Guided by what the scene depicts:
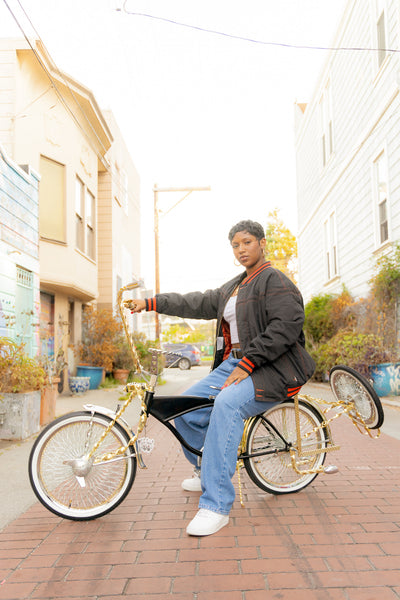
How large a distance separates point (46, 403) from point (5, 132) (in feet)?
20.8

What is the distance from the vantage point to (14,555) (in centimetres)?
291

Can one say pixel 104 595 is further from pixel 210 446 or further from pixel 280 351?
pixel 280 351

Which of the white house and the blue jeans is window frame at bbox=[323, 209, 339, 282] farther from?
the blue jeans

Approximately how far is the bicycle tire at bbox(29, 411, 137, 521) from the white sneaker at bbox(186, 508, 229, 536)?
1.88 ft

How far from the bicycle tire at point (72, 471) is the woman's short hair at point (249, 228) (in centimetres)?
157

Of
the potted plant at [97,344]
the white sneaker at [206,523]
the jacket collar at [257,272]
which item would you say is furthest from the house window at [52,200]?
the white sneaker at [206,523]

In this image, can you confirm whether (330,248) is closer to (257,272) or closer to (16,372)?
(16,372)

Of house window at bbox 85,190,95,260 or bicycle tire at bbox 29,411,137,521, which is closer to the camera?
bicycle tire at bbox 29,411,137,521

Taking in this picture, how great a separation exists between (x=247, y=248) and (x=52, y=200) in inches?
354

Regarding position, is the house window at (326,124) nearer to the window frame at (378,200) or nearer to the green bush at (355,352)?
the window frame at (378,200)

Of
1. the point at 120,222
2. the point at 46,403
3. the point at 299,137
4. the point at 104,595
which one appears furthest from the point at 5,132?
the point at 299,137

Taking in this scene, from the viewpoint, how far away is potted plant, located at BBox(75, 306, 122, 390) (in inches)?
525

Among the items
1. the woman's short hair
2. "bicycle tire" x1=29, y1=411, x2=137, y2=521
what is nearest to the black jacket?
the woman's short hair

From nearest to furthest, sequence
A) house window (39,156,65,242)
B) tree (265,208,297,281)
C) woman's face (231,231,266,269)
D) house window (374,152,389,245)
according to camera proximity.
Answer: woman's face (231,231,266,269), house window (374,152,389,245), house window (39,156,65,242), tree (265,208,297,281)
